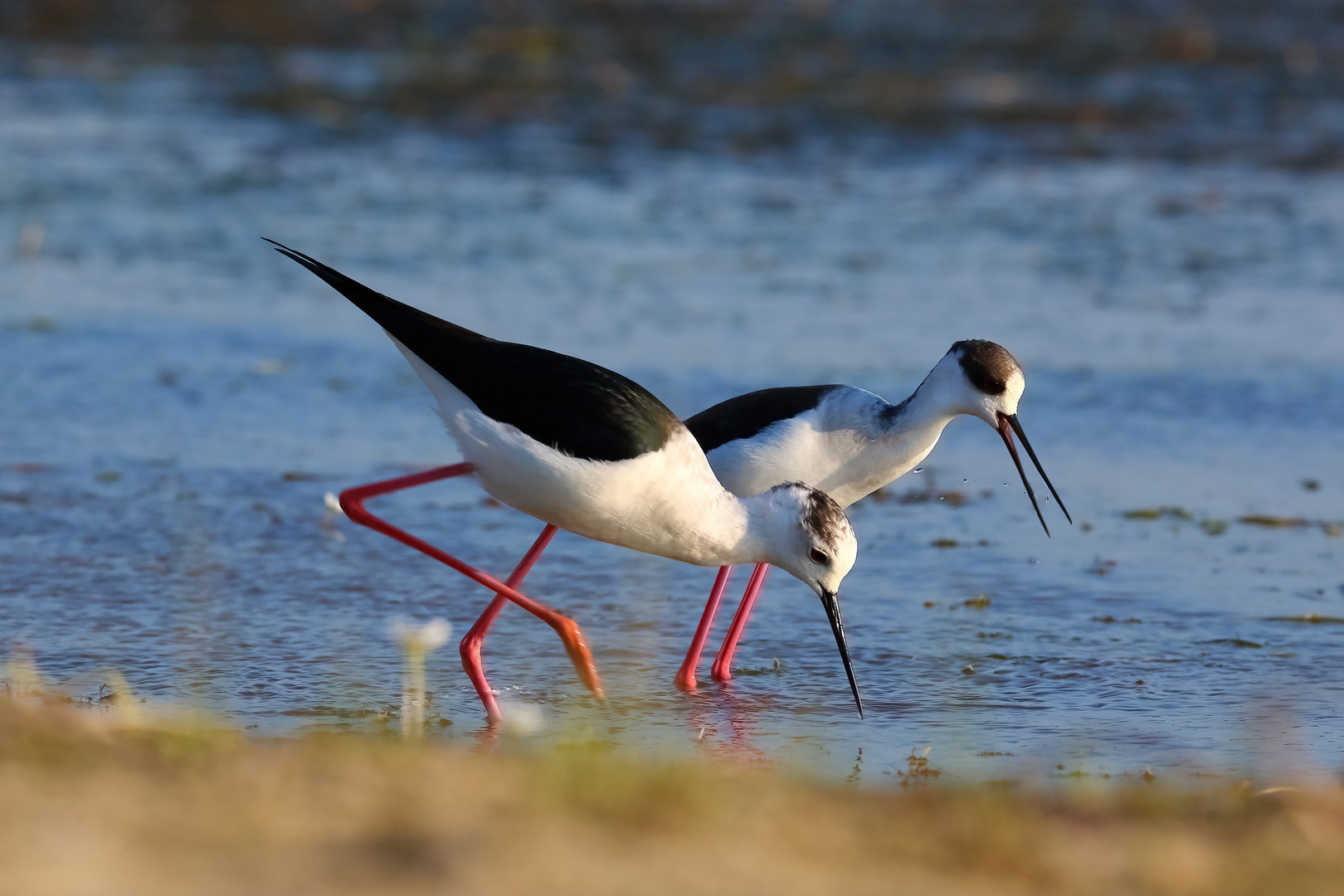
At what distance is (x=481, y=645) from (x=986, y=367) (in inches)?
62.2

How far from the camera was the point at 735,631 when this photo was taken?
218 inches

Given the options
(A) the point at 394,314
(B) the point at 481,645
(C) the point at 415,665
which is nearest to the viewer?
(C) the point at 415,665

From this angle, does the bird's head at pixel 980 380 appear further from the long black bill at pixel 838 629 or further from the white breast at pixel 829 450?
the long black bill at pixel 838 629

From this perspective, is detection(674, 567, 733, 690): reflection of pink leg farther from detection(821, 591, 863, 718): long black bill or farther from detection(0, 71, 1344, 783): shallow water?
detection(821, 591, 863, 718): long black bill

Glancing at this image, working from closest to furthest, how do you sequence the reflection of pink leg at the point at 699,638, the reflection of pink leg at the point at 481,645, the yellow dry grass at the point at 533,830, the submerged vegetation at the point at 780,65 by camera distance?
the yellow dry grass at the point at 533,830, the reflection of pink leg at the point at 481,645, the reflection of pink leg at the point at 699,638, the submerged vegetation at the point at 780,65

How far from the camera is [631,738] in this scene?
4.80m

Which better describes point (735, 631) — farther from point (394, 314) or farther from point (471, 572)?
point (394, 314)

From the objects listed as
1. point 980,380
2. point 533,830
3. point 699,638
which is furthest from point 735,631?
point 533,830

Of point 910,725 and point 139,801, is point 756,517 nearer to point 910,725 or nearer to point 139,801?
point 910,725

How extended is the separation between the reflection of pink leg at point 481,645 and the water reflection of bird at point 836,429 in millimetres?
510

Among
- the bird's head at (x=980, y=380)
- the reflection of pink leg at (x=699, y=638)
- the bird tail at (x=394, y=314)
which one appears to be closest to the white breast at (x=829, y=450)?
the bird's head at (x=980, y=380)

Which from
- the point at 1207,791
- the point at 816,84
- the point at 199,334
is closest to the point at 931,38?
the point at 816,84

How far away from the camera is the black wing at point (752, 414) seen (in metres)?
5.44

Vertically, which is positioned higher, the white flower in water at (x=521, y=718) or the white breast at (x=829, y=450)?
the white breast at (x=829, y=450)
